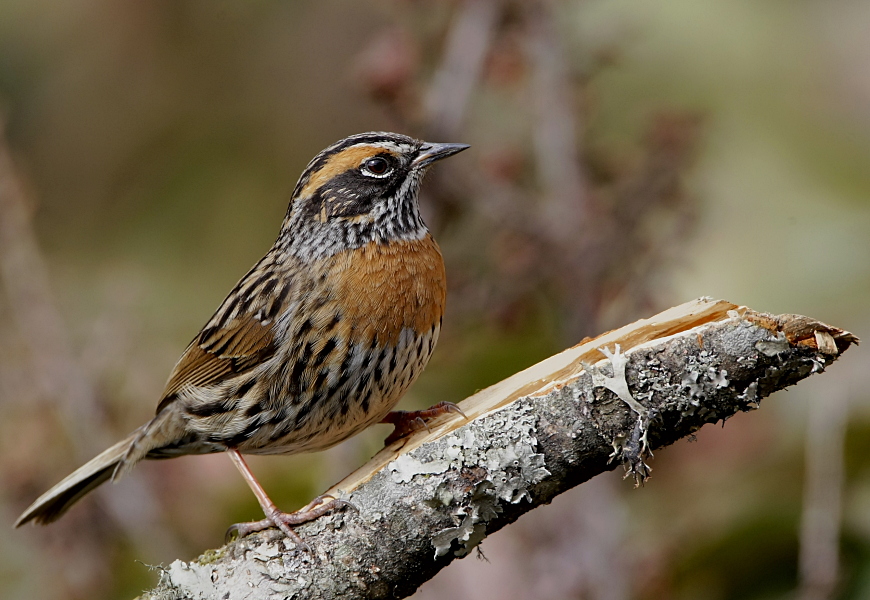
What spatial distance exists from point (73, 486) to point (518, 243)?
7.40 feet

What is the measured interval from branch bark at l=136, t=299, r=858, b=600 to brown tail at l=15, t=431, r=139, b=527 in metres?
1.35

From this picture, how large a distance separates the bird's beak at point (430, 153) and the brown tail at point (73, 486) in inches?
62.2

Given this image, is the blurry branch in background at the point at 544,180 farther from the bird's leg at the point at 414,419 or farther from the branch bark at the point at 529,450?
the branch bark at the point at 529,450

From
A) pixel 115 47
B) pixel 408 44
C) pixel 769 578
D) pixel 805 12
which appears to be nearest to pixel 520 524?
A: pixel 769 578

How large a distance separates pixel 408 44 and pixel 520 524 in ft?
8.62

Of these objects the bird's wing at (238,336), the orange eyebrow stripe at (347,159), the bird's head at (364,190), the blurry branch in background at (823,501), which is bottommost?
the blurry branch in background at (823,501)

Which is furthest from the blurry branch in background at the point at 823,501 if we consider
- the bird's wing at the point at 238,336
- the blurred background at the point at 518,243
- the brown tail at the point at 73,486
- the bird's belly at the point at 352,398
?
the brown tail at the point at 73,486

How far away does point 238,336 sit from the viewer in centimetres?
390

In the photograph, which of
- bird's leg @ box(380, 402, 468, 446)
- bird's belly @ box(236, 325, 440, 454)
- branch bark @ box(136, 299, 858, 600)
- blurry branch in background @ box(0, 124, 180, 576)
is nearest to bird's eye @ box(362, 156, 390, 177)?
bird's belly @ box(236, 325, 440, 454)

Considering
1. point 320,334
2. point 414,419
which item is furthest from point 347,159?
point 414,419

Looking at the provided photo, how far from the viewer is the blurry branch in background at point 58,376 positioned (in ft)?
16.3

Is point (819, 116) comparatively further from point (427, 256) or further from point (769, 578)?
point (427, 256)

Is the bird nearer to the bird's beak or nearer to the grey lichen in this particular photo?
the bird's beak

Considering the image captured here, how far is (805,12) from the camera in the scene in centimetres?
855
